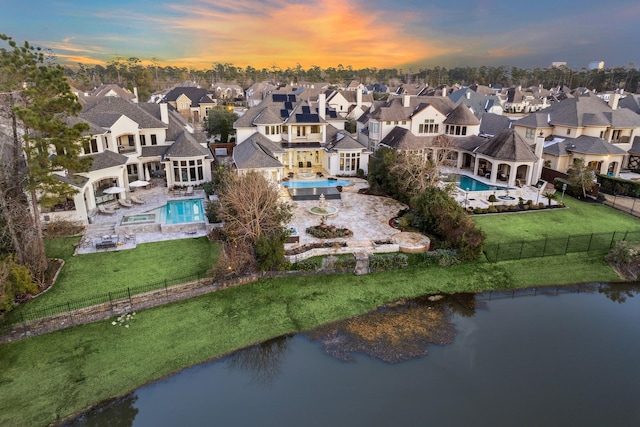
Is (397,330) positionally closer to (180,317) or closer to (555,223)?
(180,317)

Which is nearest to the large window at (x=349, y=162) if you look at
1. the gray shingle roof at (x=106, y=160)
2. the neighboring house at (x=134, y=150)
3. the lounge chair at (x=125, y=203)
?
the neighboring house at (x=134, y=150)

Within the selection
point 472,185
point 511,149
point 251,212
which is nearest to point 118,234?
point 251,212

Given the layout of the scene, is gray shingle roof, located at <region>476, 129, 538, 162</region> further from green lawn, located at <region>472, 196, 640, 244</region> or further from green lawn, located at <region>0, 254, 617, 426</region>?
green lawn, located at <region>0, 254, 617, 426</region>

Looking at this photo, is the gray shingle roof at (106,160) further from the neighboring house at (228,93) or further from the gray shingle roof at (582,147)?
the neighboring house at (228,93)

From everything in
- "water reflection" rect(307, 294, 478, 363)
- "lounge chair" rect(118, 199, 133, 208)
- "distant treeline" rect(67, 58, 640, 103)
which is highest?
"distant treeline" rect(67, 58, 640, 103)

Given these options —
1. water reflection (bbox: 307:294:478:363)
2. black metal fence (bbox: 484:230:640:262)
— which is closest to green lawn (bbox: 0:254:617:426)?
black metal fence (bbox: 484:230:640:262)

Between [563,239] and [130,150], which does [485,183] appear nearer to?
[563,239]
